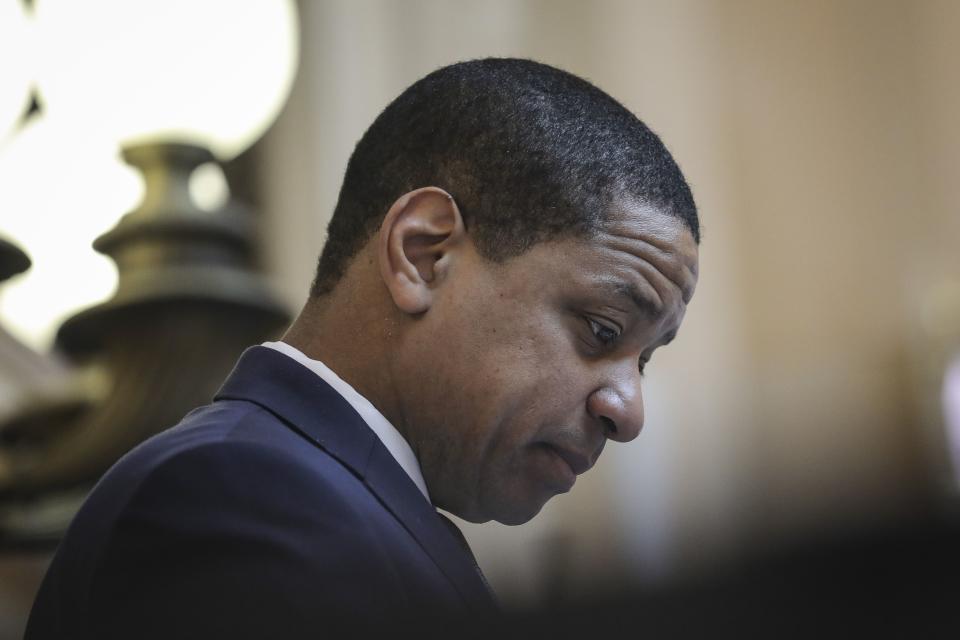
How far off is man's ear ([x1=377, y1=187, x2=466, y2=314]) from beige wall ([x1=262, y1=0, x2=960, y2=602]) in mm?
2997

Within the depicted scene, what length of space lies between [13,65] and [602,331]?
2.21ft

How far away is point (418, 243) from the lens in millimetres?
1126

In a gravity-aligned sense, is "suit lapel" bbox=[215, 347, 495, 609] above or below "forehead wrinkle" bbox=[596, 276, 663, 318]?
below

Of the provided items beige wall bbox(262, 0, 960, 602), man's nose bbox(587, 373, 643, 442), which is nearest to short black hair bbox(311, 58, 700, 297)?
man's nose bbox(587, 373, 643, 442)

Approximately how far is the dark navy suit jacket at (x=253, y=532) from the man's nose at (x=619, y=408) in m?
0.16

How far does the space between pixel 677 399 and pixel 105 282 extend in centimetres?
348

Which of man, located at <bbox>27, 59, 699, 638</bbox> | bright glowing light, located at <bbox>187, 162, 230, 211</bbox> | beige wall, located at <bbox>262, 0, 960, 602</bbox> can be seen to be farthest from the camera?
beige wall, located at <bbox>262, 0, 960, 602</bbox>

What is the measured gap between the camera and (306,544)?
2.68 ft

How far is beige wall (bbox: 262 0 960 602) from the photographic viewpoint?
15.1 ft

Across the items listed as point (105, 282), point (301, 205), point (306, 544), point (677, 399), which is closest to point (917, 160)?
point (677, 399)

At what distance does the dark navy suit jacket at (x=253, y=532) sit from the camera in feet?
2.55

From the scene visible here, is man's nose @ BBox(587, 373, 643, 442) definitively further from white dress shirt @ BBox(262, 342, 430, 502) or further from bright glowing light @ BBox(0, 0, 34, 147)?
bright glowing light @ BBox(0, 0, 34, 147)

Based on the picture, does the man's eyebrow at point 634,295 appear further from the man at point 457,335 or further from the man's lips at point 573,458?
the man's lips at point 573,458

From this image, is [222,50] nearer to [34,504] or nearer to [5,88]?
[5,88]
